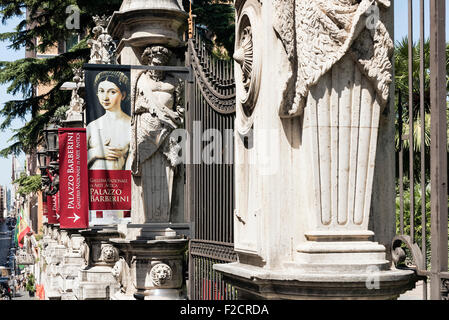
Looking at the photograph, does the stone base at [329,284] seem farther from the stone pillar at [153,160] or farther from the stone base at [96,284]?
the stone base at [96,284]

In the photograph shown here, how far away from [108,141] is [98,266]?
5760 millimetres

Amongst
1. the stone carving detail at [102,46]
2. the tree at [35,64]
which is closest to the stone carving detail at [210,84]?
the stone carving detail at [102,46]

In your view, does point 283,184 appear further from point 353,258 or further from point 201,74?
point 201,74

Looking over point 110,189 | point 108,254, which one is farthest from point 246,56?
point 108,254

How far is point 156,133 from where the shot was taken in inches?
369

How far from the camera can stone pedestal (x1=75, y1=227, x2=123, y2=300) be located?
45.1ft

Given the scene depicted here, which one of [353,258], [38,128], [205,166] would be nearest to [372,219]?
[353,258]

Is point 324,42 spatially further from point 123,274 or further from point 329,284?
point 123,274

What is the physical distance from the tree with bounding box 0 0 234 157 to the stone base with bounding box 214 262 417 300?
1638 cm

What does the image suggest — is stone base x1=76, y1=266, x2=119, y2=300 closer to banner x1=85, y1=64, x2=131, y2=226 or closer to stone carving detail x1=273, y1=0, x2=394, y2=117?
banner x1=85, y1=64, x2=131, y2=226

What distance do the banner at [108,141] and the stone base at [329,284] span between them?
15.8 feet

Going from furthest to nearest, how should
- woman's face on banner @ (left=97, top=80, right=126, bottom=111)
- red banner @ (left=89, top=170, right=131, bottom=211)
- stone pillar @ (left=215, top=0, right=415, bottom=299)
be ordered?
red banner @ (left=89, top=170, right=131, bottom=211), woman's face on banner @ (left=97, top=80, right=126, bottom=111), stone pillar @ (left=215, top=0, right=415, bottom=299)

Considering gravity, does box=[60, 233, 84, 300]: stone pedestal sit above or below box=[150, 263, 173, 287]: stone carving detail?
below

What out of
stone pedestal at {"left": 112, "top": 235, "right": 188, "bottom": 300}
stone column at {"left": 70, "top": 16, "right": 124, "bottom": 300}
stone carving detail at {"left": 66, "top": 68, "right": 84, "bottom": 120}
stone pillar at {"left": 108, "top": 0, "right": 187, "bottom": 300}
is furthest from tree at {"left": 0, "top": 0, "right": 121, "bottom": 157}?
stone pedestal at {"left": 112, "top": 235, "right": 188, "bottom": 300}
